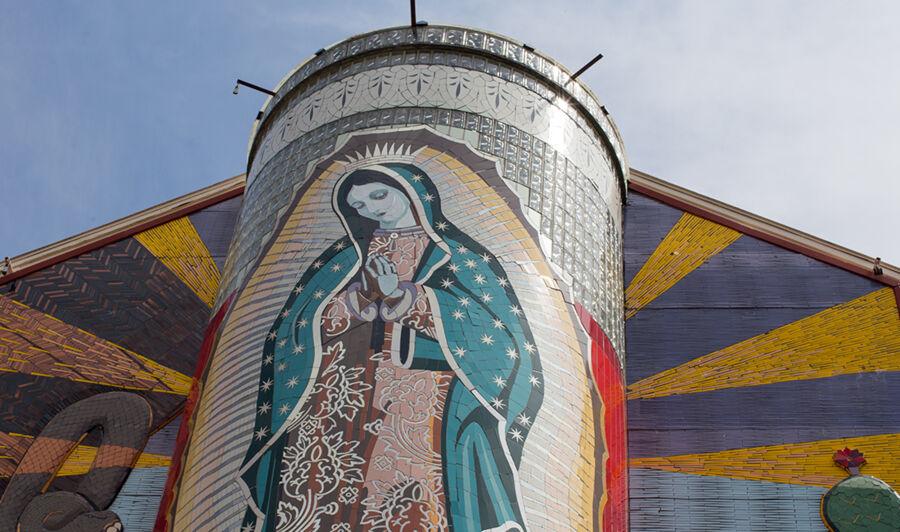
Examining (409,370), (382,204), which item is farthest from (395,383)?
(382,204)

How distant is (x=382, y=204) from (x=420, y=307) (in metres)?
1.31

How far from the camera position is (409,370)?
1154cm

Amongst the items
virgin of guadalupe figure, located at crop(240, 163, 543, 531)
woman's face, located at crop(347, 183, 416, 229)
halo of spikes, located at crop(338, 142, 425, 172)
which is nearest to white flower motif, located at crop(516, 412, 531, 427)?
virgin of guadalupe figure, located at crop(240, 163, 543, 531)

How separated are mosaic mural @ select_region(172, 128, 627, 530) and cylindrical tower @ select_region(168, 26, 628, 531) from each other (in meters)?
0.02

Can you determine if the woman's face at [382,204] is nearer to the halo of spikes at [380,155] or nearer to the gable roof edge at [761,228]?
the halo of spikes at [380,155]

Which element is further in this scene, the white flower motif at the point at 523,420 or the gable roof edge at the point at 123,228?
the gable roof edge at the point at 123,228

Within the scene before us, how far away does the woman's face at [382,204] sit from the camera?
12656 mm

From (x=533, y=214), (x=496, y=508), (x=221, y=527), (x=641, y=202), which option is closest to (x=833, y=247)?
(x=641, y=202)

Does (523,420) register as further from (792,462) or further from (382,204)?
(792,462)

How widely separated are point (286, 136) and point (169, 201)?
7.73 ft

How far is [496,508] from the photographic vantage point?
1087 centimetres

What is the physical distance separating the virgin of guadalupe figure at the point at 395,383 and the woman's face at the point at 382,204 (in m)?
0.01

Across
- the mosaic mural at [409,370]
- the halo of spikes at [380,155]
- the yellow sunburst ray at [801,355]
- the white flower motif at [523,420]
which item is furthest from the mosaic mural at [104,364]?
the yellow sunburst ray at [801,355]

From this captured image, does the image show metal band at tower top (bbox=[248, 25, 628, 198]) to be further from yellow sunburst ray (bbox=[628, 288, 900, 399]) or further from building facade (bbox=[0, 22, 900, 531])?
yellow sunburst ray (bbox=[628, 288, 900, 399])
